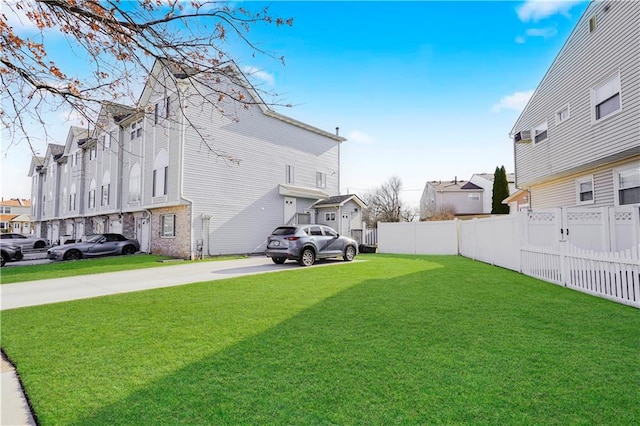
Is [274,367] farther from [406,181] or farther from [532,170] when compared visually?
[406,181]

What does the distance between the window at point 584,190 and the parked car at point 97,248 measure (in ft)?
72.8

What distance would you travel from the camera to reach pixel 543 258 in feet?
28.2

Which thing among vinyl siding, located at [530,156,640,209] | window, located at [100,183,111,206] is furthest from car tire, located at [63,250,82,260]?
vinyl siding, located at [530,156,640,209]

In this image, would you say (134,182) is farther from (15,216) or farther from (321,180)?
(15,216)

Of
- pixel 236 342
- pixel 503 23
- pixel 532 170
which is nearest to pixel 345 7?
pixel 503 23

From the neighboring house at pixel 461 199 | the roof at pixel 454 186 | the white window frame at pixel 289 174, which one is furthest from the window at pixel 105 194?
the roof at pixel 454 186

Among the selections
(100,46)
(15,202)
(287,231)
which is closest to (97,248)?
(287,231)

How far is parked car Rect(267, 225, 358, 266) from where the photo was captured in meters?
12.6

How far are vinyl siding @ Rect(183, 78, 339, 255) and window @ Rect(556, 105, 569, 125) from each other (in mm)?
14080

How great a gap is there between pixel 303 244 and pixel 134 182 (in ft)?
44.8

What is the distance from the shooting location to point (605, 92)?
34.7 feet

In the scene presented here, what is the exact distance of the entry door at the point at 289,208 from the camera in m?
21.4

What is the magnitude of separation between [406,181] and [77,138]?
36.1 metres

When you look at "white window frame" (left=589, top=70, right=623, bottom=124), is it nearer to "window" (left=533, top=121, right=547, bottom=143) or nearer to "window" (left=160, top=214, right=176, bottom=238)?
"window" (left=533, top=121, right=547, bottom=143)
